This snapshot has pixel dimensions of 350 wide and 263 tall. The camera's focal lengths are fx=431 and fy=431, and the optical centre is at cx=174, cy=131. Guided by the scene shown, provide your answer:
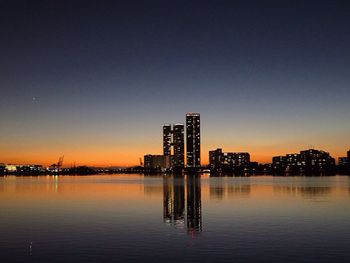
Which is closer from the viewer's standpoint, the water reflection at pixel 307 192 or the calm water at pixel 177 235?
the calm water at pixel 177 235

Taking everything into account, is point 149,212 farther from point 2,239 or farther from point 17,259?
point 17,259

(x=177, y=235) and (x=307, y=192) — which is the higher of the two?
(x=307, y=192)

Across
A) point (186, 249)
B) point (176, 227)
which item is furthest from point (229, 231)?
point (186, 249)

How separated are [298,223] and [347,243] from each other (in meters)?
12.4

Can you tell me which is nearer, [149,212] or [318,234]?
[318,234]

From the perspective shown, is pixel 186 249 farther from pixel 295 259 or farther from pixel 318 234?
pixel 318 234

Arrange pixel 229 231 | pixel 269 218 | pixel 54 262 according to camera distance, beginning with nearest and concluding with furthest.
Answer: pixel 54 262
pixel 229 231
pixel 269 218

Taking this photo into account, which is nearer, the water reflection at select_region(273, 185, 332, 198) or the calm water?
the calm water

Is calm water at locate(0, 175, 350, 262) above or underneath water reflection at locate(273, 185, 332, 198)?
underneath

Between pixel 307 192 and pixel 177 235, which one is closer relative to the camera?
pixel 177 235

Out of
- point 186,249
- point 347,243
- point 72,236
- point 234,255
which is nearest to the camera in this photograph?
point 234,255

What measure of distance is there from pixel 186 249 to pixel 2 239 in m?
16.7

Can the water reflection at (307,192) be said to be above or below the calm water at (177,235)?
above

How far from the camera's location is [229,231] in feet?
140
